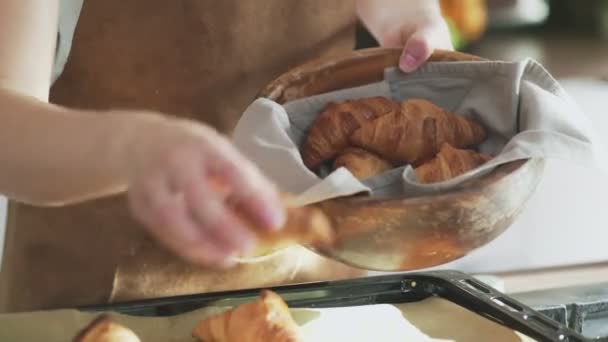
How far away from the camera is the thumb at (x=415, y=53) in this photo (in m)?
0.70

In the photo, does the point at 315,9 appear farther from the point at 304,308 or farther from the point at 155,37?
the point at 304,308

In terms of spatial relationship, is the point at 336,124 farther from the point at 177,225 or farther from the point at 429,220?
the point at 177,225

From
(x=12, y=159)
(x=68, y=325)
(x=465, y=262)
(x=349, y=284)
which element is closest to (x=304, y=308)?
(x=349, y=284)

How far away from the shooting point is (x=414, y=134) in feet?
2.16

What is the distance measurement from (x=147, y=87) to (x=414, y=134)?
252mm

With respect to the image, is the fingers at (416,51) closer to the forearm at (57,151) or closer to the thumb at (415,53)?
the thumb at (415,53)

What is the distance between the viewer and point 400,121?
2.17 feet

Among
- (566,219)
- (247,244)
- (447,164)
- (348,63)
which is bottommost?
(247,244)

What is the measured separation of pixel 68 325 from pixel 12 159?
286 millimetres

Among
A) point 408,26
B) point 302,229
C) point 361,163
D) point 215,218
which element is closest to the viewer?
point 215,218

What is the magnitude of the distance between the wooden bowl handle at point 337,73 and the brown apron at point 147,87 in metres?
0.11

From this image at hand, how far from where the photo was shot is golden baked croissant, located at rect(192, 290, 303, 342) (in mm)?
684

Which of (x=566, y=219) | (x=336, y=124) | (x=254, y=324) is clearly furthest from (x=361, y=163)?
(x=566, y=219)

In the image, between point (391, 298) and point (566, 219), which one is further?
point (566, 219)
